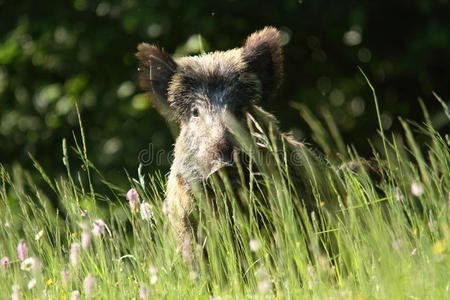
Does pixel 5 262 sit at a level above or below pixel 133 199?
below

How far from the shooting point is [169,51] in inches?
341

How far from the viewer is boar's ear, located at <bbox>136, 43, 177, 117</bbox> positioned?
5750 millimetres

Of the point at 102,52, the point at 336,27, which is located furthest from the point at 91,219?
the point at 336,27

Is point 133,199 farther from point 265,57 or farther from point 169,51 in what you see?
point 169,51

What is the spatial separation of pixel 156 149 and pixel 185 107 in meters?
2.85

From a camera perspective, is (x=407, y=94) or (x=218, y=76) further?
(x=407, y=94)

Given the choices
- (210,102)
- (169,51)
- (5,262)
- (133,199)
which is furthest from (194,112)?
(169,51)

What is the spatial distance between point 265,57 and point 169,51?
10.1 ft

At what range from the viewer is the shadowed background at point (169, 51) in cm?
824

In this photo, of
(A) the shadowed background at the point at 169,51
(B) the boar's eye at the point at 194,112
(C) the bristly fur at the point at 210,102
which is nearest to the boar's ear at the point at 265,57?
(C) the bristly fur at the point at 210,102

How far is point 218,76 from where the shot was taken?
5457 millimetres

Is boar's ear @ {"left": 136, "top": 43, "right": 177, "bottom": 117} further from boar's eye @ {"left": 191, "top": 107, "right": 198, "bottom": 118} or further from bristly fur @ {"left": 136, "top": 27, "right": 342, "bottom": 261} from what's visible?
boar's eye @ {"left": 191, "top": 107, "right": 198, "bottom": 118}

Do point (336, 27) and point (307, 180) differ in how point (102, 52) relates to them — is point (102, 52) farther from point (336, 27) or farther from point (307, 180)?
point (307, 180)

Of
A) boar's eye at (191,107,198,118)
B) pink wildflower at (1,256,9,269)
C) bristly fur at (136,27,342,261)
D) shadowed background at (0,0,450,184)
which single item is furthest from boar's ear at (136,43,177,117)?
pink wildflower at (1,256,9,269)
